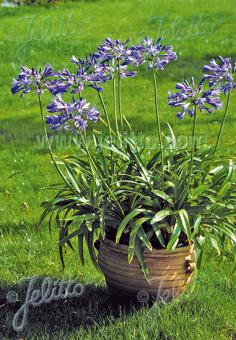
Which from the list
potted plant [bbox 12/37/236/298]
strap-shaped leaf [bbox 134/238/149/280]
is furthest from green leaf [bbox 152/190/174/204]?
strap-shaped leaf [bbox 134/238/149/280]

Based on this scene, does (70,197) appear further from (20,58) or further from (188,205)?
(20,58)

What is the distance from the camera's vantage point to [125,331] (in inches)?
150

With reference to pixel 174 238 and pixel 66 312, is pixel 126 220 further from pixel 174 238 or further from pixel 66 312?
pixel 66 312

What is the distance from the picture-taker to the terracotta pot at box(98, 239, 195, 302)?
3.88m

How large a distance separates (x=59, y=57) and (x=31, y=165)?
469 centimetres

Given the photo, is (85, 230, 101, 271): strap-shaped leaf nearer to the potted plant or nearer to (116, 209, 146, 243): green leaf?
the potted plant
